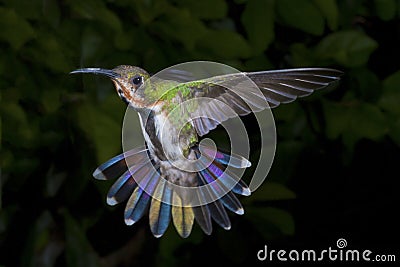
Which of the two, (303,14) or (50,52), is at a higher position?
(303,14)

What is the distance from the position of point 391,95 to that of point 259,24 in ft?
0.67

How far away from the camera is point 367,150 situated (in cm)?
93

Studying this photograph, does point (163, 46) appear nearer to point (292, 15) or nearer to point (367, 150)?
point (292, 15)

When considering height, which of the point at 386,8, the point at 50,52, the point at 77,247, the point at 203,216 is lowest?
the point at 203,216

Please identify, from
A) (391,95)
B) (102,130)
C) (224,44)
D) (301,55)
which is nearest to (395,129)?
(391,95)

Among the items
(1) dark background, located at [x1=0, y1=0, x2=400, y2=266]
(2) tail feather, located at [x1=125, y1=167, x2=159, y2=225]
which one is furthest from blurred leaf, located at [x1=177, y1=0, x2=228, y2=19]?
(2) tail feather, located at [x1=125, y1=167, x2=159, y2=225]

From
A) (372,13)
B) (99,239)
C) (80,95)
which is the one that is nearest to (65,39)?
(80,95)

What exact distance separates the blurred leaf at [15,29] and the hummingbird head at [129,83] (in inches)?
13.5

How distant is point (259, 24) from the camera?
74 cm

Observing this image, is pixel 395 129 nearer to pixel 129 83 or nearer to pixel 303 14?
pixel 303 14

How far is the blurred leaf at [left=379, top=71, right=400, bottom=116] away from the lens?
798mm

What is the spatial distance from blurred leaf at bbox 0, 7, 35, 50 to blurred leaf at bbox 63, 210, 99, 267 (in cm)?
26

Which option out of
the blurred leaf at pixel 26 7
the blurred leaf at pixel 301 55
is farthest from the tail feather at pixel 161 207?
the blurred leaf at pixel 301 55

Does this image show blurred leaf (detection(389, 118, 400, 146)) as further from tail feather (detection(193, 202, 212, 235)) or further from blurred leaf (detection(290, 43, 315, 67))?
tail feather (detection(193, 202, 212, 235))
